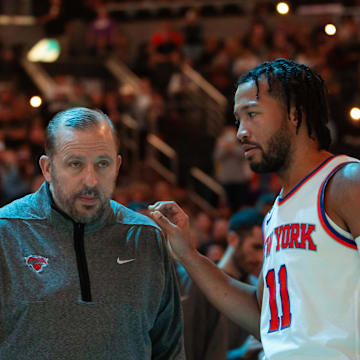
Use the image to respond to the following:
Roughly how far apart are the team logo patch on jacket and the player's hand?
0.56 m

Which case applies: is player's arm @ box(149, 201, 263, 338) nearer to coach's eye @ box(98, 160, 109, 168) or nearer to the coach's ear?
coach's eye @ box(98, 160, 109, 168)

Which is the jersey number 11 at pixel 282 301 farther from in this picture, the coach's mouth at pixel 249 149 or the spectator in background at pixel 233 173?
the spectator in background at pixel 233 173

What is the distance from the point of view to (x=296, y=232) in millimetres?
3102

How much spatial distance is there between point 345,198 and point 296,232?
0.28 metres

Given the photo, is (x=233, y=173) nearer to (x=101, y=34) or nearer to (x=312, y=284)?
(x=101, y=34)

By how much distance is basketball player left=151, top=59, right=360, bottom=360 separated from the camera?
9.63 ft

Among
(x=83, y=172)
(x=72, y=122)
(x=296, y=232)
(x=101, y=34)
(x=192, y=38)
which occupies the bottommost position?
(x=296, y=232)

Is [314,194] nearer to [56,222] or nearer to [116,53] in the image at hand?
[56,222]

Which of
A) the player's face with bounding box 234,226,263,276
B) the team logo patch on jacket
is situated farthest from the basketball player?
the player's face with bounding box 234,226,263,276

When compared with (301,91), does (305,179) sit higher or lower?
lower

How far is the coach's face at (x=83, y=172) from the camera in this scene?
124 inches

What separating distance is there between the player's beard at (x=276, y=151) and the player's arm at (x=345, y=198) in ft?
0.88

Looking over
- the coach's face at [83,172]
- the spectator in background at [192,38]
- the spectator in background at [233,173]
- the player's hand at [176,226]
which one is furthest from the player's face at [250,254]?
the spectator in background at [192,38]

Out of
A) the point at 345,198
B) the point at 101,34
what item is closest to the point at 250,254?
the point at 345,198
